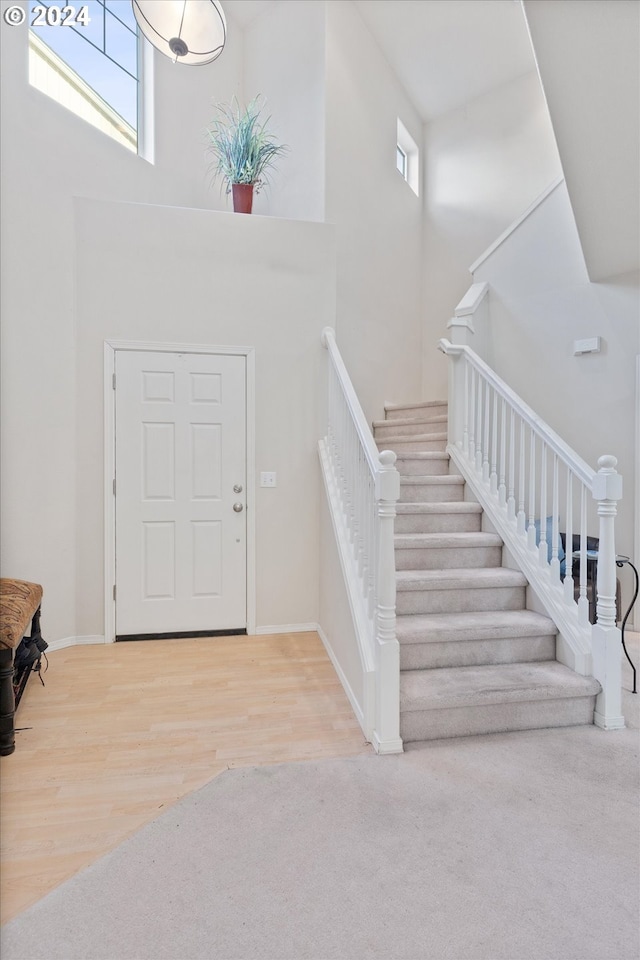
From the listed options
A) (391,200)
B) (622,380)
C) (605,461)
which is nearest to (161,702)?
(605,461)

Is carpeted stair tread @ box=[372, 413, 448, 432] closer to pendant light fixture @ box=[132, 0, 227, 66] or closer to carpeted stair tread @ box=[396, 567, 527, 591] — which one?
carpeted stair tread @ box=[396, 567, 527, 591]

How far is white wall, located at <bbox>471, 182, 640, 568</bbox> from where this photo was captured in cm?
376

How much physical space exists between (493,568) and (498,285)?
2748 mm

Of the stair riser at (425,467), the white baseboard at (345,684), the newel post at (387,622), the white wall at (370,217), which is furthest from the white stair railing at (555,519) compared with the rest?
the white wall at (370,217)

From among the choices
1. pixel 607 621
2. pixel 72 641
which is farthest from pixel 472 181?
pixel 72 641

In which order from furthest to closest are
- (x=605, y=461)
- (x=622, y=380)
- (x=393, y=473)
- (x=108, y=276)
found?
(x=622, y=380)
(x=108, y=276)
(x=605, y=461)
(x=393, y=473)

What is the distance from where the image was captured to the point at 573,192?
3.45 metres

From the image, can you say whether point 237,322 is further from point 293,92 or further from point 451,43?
point 451,43

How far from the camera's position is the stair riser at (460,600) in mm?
2846

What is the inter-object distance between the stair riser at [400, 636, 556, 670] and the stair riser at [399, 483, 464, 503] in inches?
45.7

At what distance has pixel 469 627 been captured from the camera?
2629mm

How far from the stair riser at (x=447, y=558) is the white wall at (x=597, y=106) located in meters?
2.29

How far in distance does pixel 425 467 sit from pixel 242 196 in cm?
234

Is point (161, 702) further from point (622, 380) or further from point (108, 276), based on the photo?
point (622, 380)
